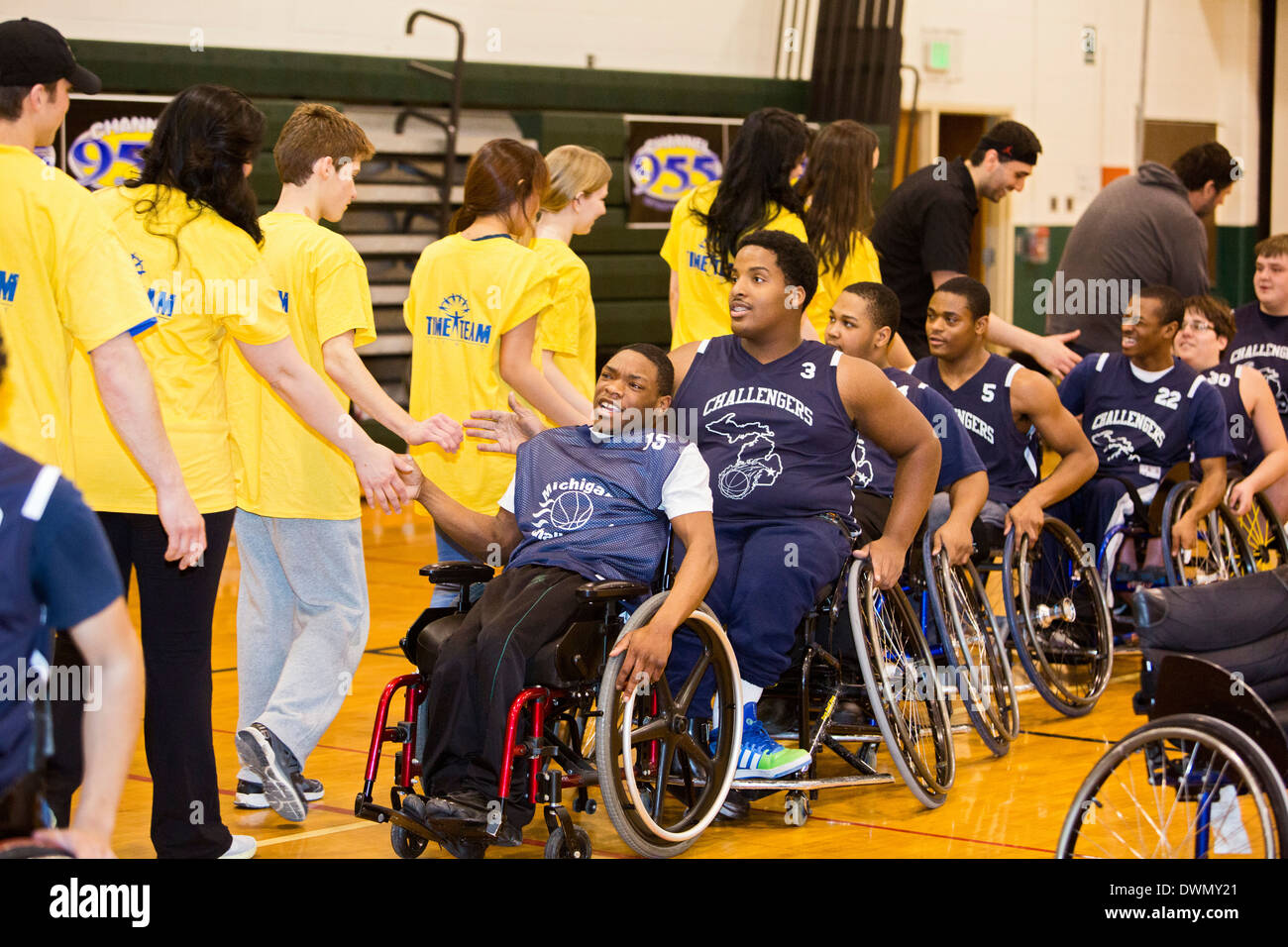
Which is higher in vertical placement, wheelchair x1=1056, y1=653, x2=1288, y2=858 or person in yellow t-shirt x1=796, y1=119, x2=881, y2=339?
person in yellow t-shirt x1=796, y1=119, x2=881, y2=339

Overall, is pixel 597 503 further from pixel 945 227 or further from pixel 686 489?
pixel 945 227

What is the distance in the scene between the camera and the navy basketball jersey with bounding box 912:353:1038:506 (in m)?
4.56

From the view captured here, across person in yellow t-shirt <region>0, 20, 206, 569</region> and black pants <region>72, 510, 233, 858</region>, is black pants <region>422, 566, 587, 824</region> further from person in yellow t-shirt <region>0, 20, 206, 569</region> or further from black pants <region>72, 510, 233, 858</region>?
person in yellow t-shirt <region>0, 20, 206, 569</region>

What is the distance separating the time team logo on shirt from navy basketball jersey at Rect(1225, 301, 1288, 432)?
3.29 m

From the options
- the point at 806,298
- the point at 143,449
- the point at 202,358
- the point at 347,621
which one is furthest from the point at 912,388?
the point at 143,449

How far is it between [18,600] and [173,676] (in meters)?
1.15

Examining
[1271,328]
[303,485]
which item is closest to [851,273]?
[303,485]

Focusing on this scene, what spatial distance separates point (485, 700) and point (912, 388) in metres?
1.67

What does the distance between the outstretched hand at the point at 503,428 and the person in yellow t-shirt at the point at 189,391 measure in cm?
41

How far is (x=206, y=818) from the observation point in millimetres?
2793

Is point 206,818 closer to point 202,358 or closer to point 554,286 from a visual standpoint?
point 202,358

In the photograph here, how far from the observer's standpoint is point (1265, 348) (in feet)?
19.6

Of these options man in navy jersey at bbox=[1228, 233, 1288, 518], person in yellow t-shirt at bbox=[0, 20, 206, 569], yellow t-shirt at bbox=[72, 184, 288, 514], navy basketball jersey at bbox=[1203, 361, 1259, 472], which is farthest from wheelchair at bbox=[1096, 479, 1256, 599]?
person in yellow t-shirt at bbox=[0, 20, 206, 569]
